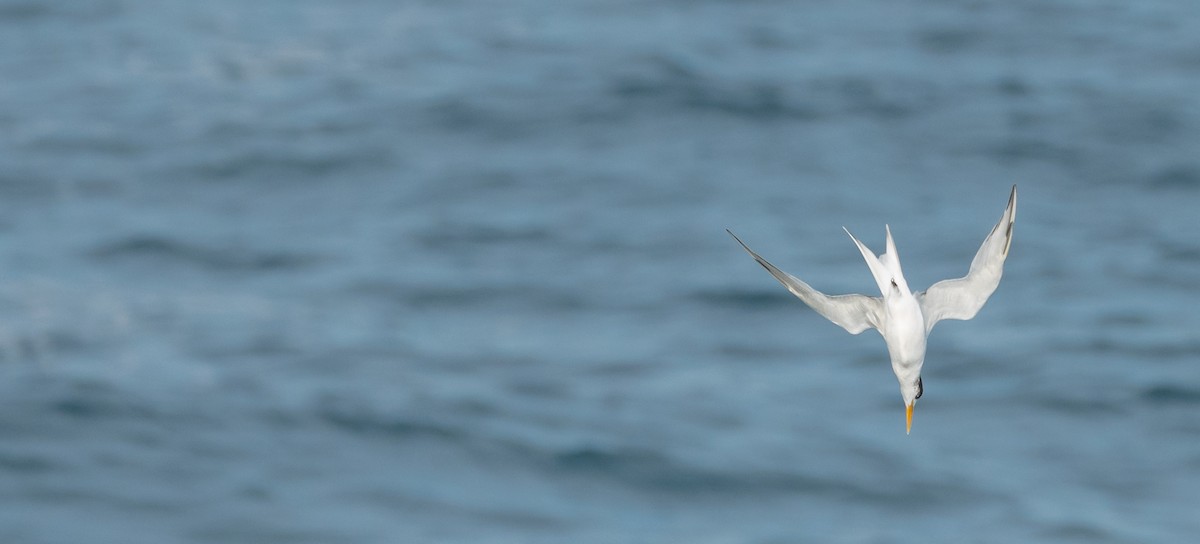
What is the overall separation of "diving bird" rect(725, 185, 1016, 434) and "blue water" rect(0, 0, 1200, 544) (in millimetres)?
17903

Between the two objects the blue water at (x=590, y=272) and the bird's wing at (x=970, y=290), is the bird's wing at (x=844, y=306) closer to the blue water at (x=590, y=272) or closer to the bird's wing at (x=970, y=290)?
the bird's wing at (x=970, y=290)

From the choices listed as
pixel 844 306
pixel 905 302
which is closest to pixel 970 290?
pixel 844 306

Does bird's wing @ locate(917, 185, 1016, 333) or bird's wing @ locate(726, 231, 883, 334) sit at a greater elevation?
bird's wing @ locate(917, 185, 1016, 333)

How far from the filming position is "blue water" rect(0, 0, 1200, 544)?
82.2ft

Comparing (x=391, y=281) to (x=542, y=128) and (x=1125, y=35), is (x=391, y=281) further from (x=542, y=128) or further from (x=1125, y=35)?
(x=1125, y=35)

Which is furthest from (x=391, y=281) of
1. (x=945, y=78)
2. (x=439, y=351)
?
(x=945, y=78)

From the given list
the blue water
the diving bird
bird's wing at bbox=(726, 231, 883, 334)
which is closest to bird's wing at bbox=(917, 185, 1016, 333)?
the diving bird

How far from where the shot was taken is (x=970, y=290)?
6.14 metres

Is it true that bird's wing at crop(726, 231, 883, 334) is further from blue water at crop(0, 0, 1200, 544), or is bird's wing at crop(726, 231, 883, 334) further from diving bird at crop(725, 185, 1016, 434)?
blue water at crop(0, 0, 1200, 544)

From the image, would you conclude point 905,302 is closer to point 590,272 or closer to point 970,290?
point 970,290

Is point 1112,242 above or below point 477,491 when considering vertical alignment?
above

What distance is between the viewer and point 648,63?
107 ft

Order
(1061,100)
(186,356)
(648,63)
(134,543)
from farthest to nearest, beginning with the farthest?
(648,63)
(1061,100)
(186,356)
(134,543)

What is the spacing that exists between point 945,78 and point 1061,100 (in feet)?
7.07
